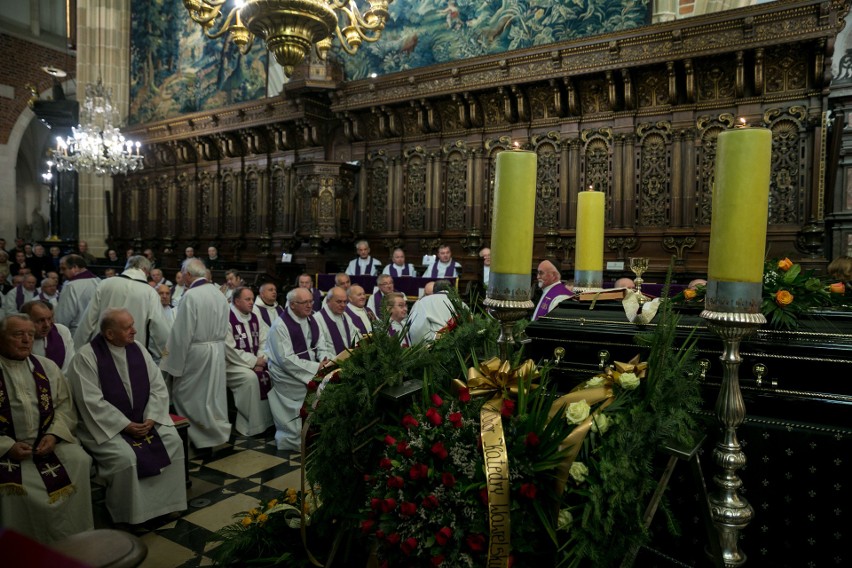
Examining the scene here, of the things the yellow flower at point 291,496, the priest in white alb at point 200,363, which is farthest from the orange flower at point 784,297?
the priest in white alb at point 200,363

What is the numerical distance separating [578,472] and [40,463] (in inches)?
136

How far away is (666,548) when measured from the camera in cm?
207

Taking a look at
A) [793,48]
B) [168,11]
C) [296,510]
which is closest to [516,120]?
[793,48]

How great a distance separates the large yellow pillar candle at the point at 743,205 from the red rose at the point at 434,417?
0.85 metres

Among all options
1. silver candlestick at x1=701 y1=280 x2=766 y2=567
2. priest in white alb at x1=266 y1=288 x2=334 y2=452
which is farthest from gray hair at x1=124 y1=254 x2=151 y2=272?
silver candlestick at x1=701 y1=280 x2=766 y2=567

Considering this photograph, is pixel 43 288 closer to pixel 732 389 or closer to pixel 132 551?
pixel 132 551

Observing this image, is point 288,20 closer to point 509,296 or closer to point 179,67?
point 509,296

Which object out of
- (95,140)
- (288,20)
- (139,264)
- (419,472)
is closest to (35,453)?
(139,264)

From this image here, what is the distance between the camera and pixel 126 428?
12.6 feet

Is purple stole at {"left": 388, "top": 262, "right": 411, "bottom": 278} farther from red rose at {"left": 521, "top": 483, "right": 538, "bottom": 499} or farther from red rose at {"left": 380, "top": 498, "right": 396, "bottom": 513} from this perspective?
red rose at {"left": 521, "top": 483, "right": 538, "bottom": 499}

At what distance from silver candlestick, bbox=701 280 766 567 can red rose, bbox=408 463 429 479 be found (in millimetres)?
784

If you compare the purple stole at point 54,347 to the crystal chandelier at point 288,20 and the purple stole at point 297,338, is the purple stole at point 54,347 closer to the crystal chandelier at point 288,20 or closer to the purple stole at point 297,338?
the purple stole at point 297,338

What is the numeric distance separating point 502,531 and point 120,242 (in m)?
19.3

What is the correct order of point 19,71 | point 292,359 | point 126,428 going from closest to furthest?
1. point 126,428
2. point 292,359
3. point 19,71
